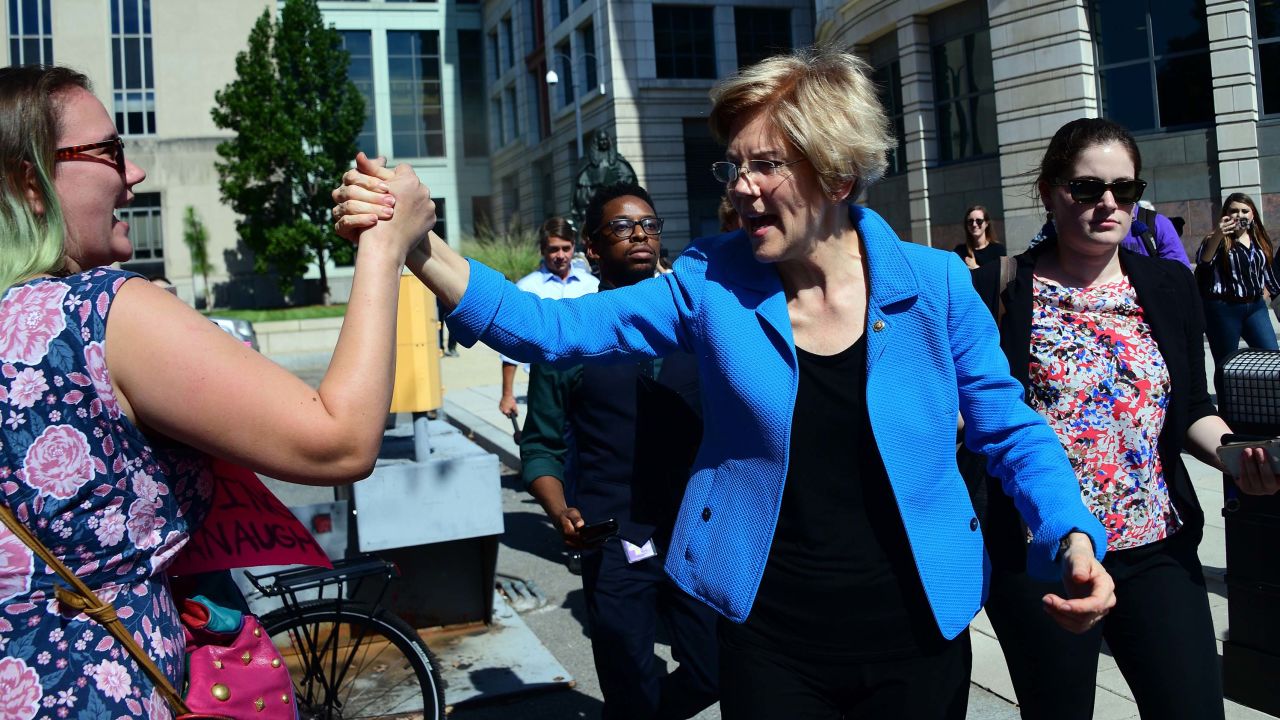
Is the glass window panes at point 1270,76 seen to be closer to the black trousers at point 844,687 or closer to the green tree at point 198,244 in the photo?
the black trousers at point 844,687

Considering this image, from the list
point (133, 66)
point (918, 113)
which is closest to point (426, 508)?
point (918, 113)

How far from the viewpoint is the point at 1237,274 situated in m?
9.08

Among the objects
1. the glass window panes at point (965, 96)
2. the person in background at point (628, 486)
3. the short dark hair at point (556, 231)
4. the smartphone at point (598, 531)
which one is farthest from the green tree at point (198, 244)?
the smartphone at point (598, 531)

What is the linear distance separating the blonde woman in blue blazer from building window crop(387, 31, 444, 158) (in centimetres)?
5363

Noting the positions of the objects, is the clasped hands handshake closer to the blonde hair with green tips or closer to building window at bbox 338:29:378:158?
the blonde hair with green tips

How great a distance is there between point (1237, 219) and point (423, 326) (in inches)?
275

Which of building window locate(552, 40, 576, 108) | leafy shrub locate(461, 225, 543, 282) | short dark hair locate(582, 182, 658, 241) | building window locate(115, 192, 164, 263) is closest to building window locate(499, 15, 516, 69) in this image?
building window locate(552, 40, 576, 108)

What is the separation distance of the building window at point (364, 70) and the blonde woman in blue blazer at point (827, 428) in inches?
2074

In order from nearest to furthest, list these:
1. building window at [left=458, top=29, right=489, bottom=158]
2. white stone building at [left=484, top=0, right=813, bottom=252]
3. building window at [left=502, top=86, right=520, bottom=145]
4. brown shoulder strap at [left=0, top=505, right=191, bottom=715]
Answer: brown shoulder strap at [left=0, top=505, right=191, bottom=715] → white stone building at [left=484, top=0, right=813, bottom=252] → building window at [left=502, top=86, right=520, bottom=145] → building window at [left=458, top=29, right=489, bottom=158]

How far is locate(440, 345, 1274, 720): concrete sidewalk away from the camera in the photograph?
13.8 feet

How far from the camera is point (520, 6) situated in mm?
48844

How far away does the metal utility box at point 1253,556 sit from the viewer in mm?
3137

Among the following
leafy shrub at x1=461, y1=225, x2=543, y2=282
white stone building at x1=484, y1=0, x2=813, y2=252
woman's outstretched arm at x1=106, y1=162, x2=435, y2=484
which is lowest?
woman's outstretched arm at x1=106, y1=162, x2=435, y2=484

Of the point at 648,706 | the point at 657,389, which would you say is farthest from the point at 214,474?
the point at 648,706
